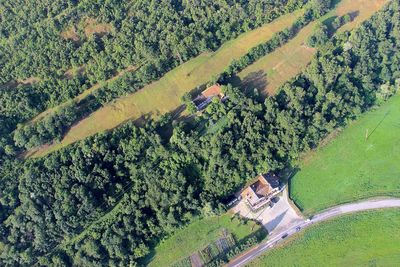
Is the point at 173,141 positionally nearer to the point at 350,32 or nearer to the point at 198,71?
the point at 198,71

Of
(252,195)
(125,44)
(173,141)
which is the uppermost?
(125,44)

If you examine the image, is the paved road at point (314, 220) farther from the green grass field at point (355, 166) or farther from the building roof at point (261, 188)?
the building roof at point (261, 188)

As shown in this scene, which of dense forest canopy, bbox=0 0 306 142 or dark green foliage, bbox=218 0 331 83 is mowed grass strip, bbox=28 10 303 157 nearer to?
dense forest canopy, bbox=0 0 306 142

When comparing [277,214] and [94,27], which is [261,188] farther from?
[94,27]

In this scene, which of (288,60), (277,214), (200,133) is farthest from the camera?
(288,60)

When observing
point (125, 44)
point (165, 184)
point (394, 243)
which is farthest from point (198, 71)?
point (394, 243)

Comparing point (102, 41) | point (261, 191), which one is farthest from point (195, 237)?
point (102, 41)
